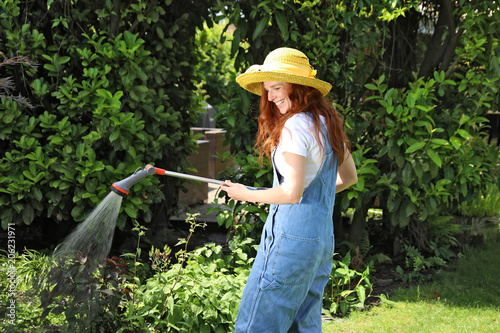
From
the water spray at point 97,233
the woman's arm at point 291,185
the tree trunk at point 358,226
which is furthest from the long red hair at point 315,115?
the tree trunk at point 358,226

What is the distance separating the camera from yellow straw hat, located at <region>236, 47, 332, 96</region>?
2.26m

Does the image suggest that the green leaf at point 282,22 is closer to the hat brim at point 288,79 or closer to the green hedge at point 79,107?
the green hedge at point 79,107

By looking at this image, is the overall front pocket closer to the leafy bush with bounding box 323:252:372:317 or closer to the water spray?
the water spray

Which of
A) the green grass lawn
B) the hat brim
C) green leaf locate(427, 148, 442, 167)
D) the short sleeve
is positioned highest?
the hat brim

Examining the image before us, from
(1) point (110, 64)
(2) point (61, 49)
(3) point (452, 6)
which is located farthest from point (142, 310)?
(3) point (452, 6)

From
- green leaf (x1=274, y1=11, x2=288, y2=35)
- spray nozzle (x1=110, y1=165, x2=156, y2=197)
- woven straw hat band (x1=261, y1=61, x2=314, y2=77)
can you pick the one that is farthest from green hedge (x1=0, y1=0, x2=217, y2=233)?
woven straw hat band (x1=261, y1=61, x2=314, y2=77)

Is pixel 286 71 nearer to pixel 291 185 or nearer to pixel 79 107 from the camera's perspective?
pixel 291 185

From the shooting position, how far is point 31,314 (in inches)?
116

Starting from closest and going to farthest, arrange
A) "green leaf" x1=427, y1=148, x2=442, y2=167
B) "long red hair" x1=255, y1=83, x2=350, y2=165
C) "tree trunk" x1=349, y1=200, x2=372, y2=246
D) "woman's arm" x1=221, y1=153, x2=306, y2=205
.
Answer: "woman's arm" x1=221, y1=153, x2=306, y2=205 → "long red hair" x1=255, y1=83, x2=350, y2=165 → "green leaf" x1=427, y1=148, x2=442, y2=167 → "tree trunk" x1=349, y1=200, x2=372, y2=246

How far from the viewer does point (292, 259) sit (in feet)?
7.17

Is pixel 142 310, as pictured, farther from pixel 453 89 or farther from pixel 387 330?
pixel 453 89

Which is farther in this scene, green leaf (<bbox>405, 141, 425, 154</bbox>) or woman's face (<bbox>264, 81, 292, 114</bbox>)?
green leaf (<bbox>405, 141, 425, 154</bbox>)

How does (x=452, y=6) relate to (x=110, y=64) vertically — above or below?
above

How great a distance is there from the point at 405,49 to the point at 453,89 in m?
0.60
